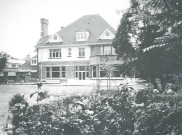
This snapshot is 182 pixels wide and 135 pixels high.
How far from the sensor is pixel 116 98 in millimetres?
5309

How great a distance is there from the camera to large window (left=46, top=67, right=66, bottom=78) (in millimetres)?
35750

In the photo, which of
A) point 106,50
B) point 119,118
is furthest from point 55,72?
point 119,118

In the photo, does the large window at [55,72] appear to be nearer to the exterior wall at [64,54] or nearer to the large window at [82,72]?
the exterior wall at [64,54]

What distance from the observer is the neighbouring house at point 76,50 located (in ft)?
111

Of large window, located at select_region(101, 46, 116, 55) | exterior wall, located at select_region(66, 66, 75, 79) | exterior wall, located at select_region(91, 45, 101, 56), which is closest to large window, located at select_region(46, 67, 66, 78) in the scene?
exterior wall, located at select_region(66, 66, 75, 79)

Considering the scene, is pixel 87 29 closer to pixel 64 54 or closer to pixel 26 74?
pixel 64 54

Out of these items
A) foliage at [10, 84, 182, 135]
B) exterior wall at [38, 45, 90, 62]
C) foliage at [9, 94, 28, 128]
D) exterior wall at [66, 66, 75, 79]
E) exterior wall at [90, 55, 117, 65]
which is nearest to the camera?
foliage at [10, 84, 182, 135]

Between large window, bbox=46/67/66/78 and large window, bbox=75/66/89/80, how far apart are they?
208cm

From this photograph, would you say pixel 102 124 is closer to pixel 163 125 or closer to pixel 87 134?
pixel 87 134

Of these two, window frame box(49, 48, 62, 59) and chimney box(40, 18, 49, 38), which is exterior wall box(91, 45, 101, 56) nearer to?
window frame box(49, 48, 62, 59)

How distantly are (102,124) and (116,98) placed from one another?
0.63 m

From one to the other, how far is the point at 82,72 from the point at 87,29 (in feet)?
20.6

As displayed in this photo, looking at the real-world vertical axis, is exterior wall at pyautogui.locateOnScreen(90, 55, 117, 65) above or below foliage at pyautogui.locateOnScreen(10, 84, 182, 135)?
above

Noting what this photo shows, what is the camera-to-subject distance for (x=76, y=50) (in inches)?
1382
